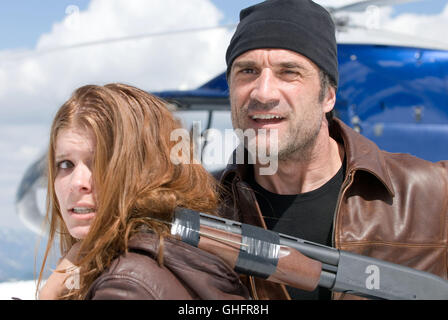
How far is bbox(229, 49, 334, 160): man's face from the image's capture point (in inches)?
79.0

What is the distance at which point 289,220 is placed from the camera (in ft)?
6.92

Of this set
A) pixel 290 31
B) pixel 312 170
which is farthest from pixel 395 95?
pixel 290 31

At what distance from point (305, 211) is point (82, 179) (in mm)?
1094

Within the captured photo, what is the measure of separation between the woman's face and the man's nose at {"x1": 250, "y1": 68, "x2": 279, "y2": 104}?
82cm

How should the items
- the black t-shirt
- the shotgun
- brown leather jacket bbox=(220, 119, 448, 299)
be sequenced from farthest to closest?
the black t-shirt → brown leather jacket bbox=(220, 119, 448, 299) → the shotgun

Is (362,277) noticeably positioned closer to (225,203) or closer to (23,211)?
(225,203)

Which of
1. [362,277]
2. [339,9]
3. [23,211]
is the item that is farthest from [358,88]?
[23,211]

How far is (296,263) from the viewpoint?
55.1 inches

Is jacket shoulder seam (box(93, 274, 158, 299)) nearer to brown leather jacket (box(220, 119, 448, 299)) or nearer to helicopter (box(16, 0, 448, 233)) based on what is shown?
brown leather jacket (box(220, 119, 448, 299))

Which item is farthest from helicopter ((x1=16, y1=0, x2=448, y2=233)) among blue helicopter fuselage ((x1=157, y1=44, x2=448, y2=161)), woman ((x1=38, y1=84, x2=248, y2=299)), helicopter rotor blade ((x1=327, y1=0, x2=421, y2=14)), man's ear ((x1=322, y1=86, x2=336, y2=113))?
woman ((x1=38, y1=84, x2=248, y2=299))

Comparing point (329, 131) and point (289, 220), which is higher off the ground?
point (329, 131)

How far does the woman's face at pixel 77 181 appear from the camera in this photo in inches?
54.6
